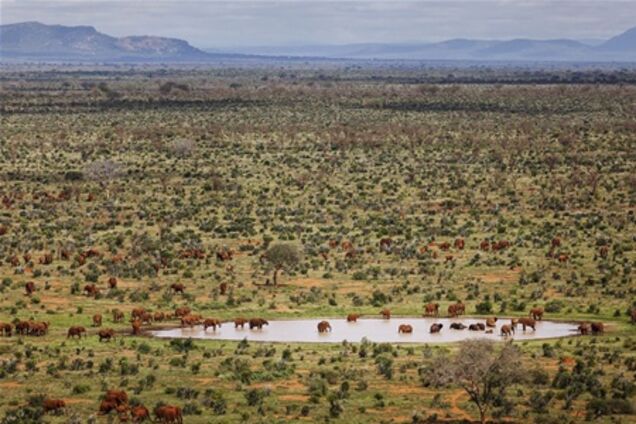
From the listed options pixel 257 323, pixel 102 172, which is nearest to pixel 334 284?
pixel 257 323

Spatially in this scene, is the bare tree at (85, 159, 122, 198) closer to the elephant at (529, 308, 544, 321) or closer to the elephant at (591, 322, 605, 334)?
the elephant at (529, 308, 544, 321)

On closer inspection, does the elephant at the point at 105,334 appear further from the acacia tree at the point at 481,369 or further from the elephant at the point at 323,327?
the acacia tree at the point at 481,369

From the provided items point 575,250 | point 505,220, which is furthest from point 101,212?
point 575,250

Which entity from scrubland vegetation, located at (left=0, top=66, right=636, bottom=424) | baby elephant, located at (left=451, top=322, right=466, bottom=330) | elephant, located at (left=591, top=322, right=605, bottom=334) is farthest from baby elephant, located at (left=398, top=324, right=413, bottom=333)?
elephant, located at (left=591, top=322, right=605, bottom=334)

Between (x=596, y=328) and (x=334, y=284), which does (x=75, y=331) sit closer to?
(x=334, y=284)

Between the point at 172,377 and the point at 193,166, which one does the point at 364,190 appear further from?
the point at 172,377

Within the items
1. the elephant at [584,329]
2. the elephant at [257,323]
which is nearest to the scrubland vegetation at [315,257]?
the elephant at [584,329]
